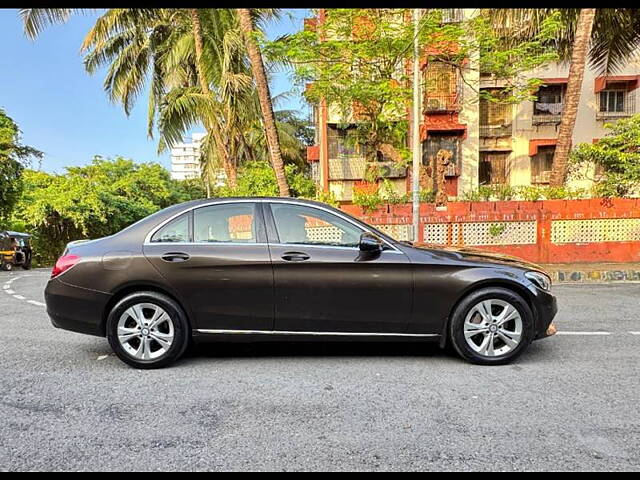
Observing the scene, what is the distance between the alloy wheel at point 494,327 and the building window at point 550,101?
62.4 feet

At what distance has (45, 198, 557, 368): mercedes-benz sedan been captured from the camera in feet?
13.0

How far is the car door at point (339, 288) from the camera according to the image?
13.0 feet

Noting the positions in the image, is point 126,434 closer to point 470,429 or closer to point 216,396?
point 216,396

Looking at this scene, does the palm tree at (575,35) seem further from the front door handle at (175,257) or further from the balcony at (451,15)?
the front door handle at (175,257)

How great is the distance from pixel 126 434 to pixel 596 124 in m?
23.3

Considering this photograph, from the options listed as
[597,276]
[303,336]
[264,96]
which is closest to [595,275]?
[597,276]

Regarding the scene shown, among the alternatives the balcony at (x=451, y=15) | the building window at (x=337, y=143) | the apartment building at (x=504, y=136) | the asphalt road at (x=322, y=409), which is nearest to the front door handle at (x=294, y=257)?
the asphalt road at (x=322, y=409)

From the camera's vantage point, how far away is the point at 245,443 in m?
2.70

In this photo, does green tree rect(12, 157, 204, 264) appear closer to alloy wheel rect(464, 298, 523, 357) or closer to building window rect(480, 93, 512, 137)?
alloy wheel rect(464, 298, 523, 357)

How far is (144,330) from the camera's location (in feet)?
13.1

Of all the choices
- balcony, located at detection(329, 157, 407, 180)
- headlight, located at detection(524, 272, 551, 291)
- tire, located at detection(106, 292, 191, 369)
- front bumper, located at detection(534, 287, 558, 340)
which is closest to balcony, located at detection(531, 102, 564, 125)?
balcony, located at detection(329, 157, 407, 180)

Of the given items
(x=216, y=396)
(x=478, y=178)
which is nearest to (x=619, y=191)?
(x=478, y=178)

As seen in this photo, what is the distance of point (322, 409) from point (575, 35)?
12.6 meters

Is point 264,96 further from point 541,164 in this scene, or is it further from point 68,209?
point 541,164
